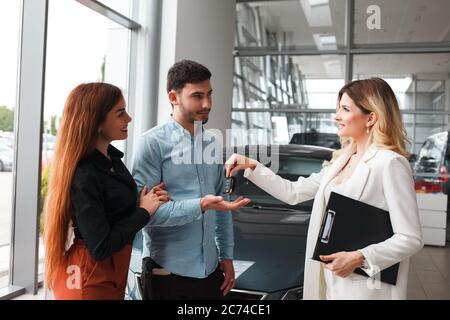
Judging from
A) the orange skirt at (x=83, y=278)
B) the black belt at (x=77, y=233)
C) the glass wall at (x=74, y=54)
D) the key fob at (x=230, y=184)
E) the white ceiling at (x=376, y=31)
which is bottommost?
the orange skirt at (x=83, y=278)

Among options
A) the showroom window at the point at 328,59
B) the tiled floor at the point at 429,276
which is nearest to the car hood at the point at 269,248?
the tiled floor at the point at 429,276

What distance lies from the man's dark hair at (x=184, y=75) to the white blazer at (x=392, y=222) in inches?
20.0

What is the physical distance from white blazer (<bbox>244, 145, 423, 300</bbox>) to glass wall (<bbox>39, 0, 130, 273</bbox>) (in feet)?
7.27

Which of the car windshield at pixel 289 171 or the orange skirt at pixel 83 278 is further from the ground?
the car windshield at pixel 289 171

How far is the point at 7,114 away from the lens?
9.98ft

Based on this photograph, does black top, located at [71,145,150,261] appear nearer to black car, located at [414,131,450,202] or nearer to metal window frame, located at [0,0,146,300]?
metal window frame, located at [0,0,146,300]

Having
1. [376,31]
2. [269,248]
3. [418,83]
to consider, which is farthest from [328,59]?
[269,248]

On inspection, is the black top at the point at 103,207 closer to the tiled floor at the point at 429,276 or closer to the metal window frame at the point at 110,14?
the tiled floor at the point at 429,276

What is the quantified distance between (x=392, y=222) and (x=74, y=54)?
11.0 feet

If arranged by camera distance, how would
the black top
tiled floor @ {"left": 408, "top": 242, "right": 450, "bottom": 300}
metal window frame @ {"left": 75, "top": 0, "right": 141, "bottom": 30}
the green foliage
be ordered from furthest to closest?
1. metal window frame @ {"left": 75, "top": 0, "right": 141, "bottom": 30}
2. tiled floor @ {"left": 408, "top": 242, "right": 450, "bottom": 300}
3. the green foliage
4. the black top

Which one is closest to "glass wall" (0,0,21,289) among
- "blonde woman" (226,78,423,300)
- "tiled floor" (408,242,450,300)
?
"blonde woman" (226,78,423,300)

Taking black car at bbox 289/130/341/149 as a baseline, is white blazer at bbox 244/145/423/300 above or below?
below

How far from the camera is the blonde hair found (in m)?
1.16

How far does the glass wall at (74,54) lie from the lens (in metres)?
3.38
